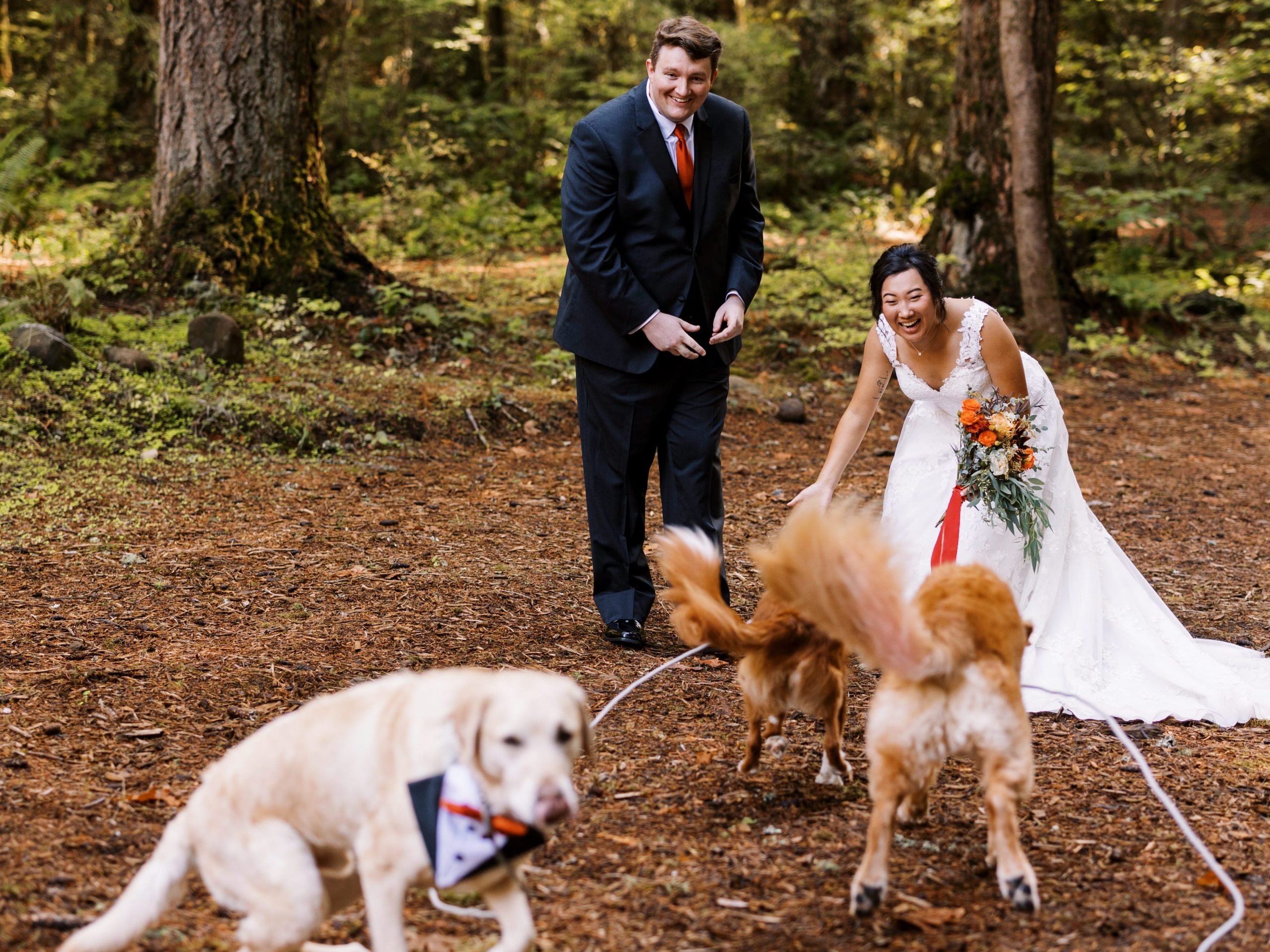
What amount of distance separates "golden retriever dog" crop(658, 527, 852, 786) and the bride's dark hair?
163 cm

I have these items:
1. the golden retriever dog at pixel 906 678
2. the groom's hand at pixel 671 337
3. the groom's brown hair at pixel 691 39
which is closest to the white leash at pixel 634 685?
the golden retriever dog at pixel 906 678

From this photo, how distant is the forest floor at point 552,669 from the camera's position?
8.77ft

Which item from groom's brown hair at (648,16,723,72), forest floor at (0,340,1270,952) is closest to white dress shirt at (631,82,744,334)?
groom's brown hair at (648,16,723,72)

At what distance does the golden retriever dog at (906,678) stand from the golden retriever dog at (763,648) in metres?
0.48

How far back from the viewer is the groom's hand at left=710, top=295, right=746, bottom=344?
459 cm

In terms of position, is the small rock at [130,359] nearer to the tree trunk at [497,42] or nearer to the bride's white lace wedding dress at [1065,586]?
the bride's white lace wedding dress at [1065,586]

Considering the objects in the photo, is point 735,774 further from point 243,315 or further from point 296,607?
point 243,315

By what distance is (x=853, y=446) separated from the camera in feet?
14.6

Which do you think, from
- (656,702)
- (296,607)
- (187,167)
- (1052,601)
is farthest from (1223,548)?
(187,167)

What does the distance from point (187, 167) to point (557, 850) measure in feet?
24.6

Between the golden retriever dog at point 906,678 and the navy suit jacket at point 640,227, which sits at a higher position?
the navy suit jacket at point 640,227

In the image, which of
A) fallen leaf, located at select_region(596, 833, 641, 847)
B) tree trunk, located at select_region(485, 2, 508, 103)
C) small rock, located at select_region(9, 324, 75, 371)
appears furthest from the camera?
tree trunk, located at select_region(485, 2, 508, 103)

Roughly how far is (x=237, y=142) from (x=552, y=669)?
20.5 ft

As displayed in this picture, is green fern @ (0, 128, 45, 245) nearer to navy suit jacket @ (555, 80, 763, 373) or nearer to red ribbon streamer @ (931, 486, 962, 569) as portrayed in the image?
navy suit jacket @ (555, 80, 763, 373)
